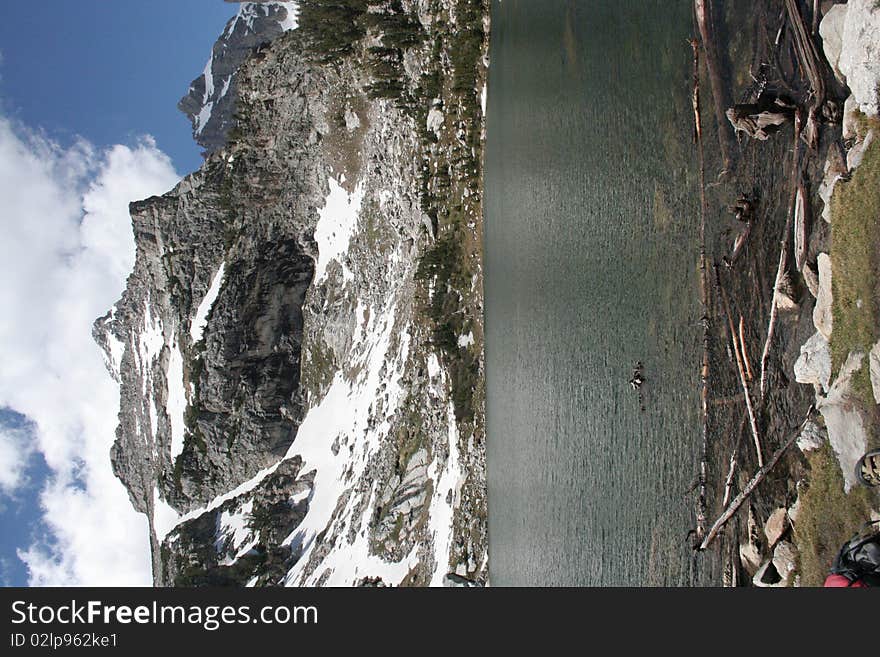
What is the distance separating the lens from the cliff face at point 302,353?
49.6 m

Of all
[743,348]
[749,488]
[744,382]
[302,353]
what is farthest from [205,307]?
[749,488]

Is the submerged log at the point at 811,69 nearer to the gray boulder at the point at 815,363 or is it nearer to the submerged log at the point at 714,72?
the submerged log at the point at 714,72

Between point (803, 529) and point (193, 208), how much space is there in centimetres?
7291

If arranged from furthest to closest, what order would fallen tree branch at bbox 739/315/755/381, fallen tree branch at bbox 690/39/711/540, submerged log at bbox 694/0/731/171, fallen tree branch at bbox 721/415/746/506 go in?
1. submerged log at bbox 694/0/731/171
2. fallen tree branch at bbox 690/39/711/540
3. fallen tree branch at bbox 721/415/746/506
4. fallen tree branch at bbox 739/315/755/381

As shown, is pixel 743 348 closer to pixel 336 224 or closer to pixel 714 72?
pixel 714 72

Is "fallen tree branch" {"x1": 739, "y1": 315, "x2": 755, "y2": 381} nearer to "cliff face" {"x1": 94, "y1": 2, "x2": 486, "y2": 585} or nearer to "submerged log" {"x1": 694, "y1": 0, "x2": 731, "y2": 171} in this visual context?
"submerged log" {"x1": 694, "y1": 0, "x2": 731, "y2": 171}

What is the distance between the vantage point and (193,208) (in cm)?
7744

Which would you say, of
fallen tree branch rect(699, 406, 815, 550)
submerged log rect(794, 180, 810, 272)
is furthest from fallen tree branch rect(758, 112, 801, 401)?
fallen tree branch rect(699, 406, 815, 550)

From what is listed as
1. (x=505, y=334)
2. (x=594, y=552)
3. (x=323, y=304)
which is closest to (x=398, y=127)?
(x=323, y=304)

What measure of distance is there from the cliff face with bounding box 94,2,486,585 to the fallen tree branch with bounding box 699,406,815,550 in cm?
2334

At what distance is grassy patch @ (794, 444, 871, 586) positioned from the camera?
15047 mm

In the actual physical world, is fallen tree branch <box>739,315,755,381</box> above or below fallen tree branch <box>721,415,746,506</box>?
above

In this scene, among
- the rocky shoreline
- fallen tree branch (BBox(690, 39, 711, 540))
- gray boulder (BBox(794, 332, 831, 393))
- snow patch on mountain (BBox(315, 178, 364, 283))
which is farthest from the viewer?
snow patch on mountain (BBox(315, 178, 364, 283))

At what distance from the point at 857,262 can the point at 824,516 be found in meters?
5.88
